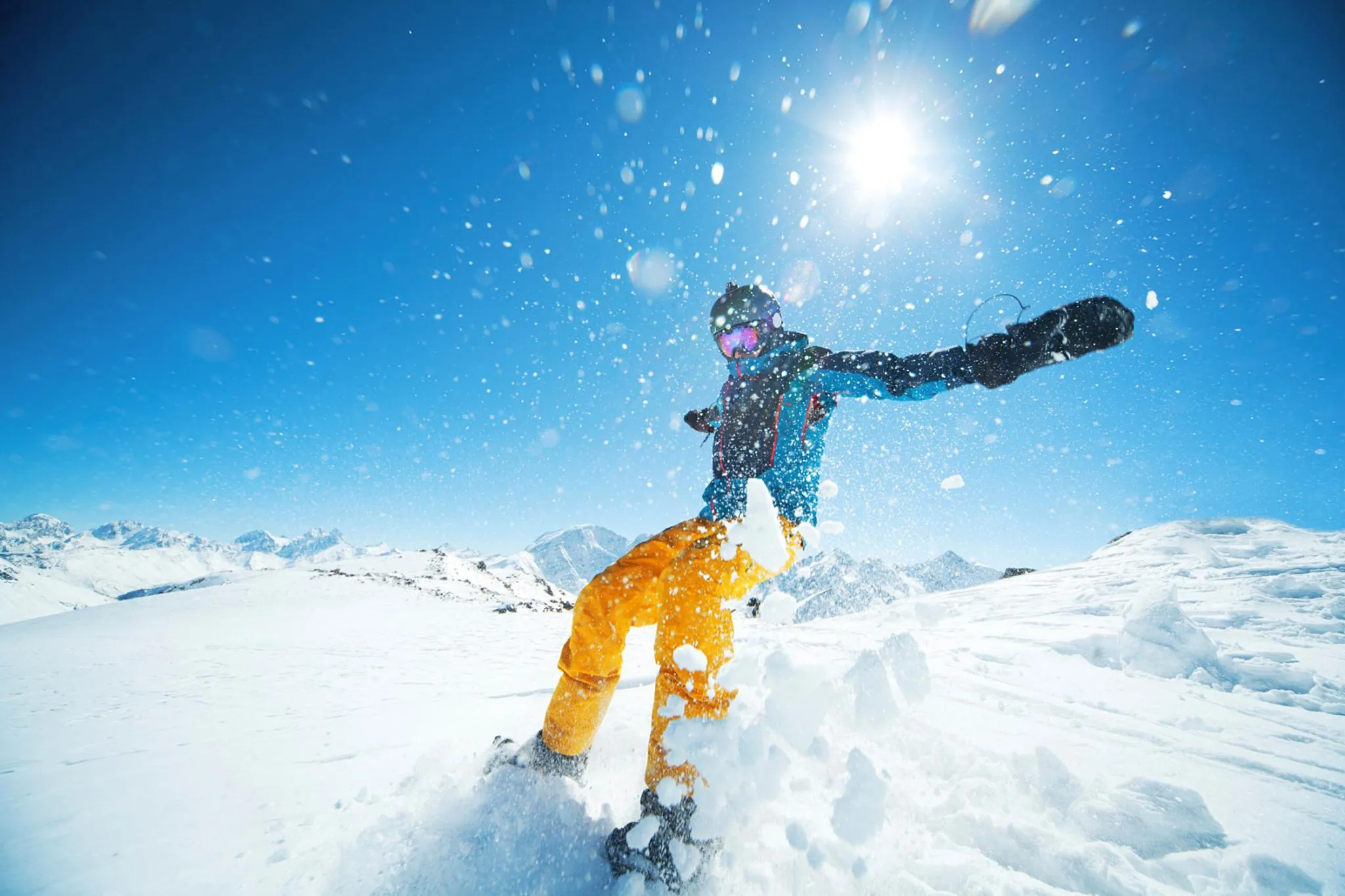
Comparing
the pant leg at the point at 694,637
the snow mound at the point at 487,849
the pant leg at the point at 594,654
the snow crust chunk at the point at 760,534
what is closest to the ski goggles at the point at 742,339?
the snow crust chunk at the point at 760,534

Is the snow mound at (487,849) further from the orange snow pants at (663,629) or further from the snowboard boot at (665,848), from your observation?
the orange snow pants at (663,629)

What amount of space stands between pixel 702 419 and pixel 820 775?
2331 millimetres

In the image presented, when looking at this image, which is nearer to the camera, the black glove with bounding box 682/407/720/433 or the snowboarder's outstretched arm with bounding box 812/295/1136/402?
the snowboarder's outstretched arm with bounding box 812/295/1136/402

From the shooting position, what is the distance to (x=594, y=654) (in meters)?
2.16

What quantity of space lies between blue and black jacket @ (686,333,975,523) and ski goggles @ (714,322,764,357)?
8 cm

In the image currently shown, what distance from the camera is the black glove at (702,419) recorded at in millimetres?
3523

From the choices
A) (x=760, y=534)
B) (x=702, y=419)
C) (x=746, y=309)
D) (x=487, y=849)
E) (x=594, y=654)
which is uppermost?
(x=746, y=309)

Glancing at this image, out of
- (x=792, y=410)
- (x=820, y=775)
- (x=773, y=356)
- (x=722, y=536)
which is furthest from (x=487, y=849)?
(x=773, y=356)

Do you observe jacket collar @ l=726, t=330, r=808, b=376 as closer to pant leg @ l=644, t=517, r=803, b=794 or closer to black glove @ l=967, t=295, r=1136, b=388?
black glove @ l=967, t=295, r=1136, b=388

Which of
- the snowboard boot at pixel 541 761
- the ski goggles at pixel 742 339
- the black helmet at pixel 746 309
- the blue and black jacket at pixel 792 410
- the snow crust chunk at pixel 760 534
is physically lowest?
the snowboard boot at pixel 541 761

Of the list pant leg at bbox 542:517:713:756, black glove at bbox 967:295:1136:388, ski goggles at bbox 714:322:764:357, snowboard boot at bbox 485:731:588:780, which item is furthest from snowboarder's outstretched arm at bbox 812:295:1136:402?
snowboard boot at bbox 485:731:588:780

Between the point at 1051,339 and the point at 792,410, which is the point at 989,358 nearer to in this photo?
the point at 1051,339

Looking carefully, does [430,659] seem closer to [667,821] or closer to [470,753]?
[470,753]

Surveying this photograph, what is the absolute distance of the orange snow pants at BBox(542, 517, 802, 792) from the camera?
70.7 inches
